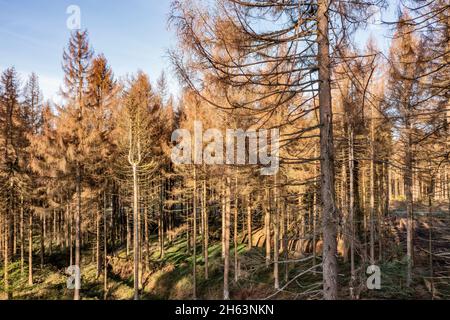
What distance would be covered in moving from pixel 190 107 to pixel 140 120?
2.75 metres

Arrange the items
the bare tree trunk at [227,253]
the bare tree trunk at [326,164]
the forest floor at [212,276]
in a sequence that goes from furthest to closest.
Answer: the bare tree trunk at [227,253] → the forest floor at [212,276] → the bare tree trunk at [326,164]

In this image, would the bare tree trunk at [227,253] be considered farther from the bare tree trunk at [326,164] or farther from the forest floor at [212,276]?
the bare tree trunk at [326,164]

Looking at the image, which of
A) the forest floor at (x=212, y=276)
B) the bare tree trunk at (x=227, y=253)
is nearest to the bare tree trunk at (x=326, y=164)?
the forest floor at (x=212, y=276)

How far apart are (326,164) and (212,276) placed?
16.2 m

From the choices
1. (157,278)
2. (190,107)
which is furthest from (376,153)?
(157,278)

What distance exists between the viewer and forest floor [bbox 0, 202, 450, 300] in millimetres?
13297

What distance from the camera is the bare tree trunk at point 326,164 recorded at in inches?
169

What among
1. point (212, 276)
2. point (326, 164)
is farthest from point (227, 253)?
point (326, 164)

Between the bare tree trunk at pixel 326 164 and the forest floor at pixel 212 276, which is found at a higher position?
the bare tree trunk at pixel 326 164

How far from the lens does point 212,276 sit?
61.3 ft

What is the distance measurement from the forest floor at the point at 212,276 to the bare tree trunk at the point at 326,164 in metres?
8.74

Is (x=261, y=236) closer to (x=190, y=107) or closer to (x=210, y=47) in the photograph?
(x=190, y=107)

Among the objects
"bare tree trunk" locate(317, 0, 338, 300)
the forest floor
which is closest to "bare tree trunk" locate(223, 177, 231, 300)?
the forest floor
